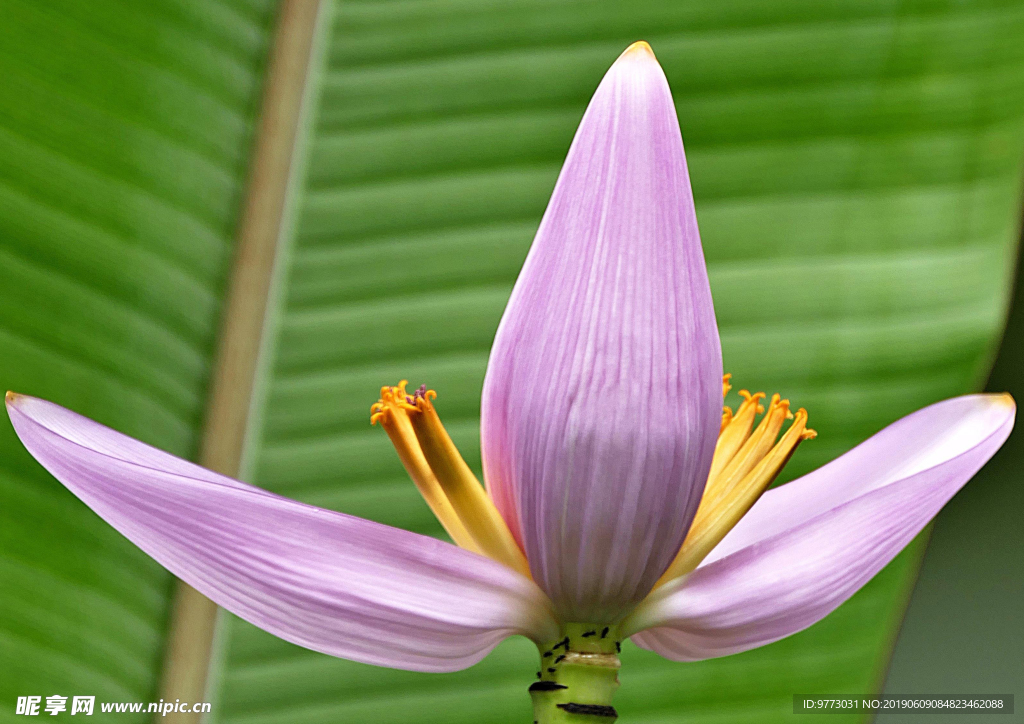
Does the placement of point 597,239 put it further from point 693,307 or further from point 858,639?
point 858,639

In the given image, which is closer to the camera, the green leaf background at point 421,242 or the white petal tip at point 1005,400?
the white petal tip at point 1005,400

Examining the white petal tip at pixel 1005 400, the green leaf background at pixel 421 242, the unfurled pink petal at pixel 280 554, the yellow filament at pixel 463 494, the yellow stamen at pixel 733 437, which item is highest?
the green leaf background at pixel 421 242

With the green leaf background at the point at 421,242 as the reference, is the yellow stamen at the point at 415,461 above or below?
below

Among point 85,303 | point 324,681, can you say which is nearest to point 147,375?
point 85,303

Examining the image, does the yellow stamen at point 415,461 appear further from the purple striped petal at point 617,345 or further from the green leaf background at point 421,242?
the green leaf background at point 421,242

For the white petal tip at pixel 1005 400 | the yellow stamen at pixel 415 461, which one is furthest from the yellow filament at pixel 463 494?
the white petal tip at pixel 1005 400
